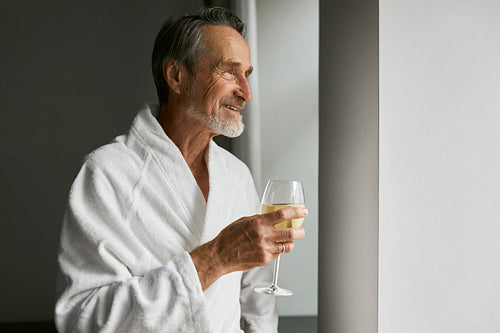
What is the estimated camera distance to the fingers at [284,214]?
3.10 ft

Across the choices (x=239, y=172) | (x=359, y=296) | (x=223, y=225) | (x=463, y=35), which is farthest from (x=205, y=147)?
(x=463, y=35)

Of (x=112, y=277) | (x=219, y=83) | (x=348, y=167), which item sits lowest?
(x=112, y=277)

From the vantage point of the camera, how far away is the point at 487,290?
3.22 ft

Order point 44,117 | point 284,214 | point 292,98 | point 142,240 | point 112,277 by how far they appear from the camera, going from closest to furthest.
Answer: point 284,214 < point 112,277 < point 142,240 < point 292,98 < point 44,117

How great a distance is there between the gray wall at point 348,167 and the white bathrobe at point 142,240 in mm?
270

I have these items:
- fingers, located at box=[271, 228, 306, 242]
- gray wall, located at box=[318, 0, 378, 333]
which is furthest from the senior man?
gray wall, located at box=[318, 0, 378, 333]

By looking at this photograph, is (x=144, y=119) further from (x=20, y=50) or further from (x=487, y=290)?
(x=20, y=50)

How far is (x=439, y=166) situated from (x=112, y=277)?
745mm

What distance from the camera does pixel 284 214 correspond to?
947mm

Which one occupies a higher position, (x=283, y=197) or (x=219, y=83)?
(x=219, y=83)

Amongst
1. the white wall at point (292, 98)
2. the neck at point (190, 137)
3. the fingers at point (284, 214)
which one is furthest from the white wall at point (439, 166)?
the white wall at point (292, 98)

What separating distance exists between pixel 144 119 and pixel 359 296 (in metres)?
A: 0.72

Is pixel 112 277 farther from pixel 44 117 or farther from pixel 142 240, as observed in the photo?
pixel 44 117

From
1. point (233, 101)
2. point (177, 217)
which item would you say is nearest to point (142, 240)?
point (177, 217)
